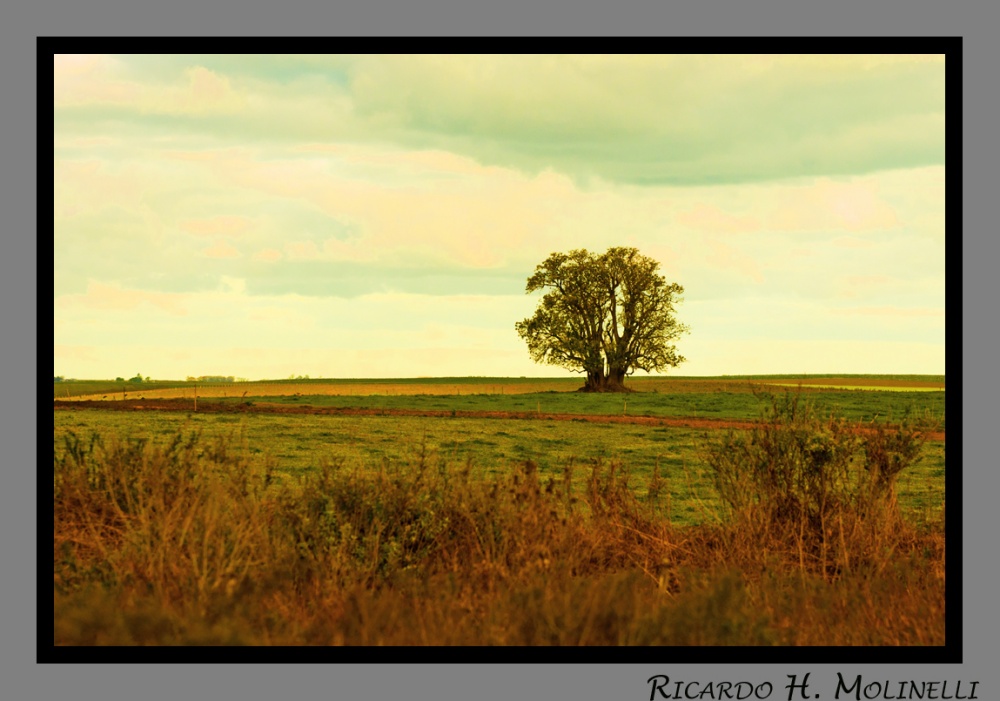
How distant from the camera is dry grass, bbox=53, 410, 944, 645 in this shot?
747 cm

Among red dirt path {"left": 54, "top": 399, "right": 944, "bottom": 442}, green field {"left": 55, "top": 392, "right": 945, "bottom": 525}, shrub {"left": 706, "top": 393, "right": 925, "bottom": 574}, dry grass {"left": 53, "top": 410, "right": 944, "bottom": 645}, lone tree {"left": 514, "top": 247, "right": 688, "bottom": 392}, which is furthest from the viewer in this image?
lone tree {"left": 514, "top": 247, "right": 688, "bottom": 392}

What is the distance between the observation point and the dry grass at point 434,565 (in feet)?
24.5

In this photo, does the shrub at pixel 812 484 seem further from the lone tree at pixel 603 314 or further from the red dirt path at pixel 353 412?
the lone tree at pixel 603 314

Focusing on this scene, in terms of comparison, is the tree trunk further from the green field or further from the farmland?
the farmland

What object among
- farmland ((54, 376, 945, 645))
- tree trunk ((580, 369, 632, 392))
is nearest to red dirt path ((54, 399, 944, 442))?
tree trunk ((580, 369, 632, 392))

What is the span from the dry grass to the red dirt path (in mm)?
24896

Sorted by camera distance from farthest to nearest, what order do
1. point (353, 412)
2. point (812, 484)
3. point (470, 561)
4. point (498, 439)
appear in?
point (353, 412), point (498, 439), point (812, 484), point (470, 561)

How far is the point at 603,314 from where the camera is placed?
50562 mm

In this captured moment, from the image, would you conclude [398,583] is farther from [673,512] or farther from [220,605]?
[673,512]

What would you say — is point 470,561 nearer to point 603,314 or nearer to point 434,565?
point 434,565

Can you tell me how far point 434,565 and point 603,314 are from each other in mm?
42489

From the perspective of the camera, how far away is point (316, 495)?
9.20 metres

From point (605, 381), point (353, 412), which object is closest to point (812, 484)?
point (353, 412)

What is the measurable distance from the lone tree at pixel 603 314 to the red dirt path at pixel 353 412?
372 inches
